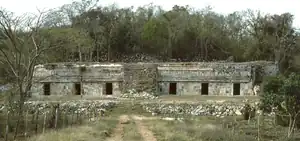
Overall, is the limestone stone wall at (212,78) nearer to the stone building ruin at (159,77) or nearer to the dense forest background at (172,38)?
the stone building ruin at (159,77)

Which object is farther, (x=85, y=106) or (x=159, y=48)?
(x=159, y=48)

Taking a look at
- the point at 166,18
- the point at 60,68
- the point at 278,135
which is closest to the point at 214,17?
the point at 166,18

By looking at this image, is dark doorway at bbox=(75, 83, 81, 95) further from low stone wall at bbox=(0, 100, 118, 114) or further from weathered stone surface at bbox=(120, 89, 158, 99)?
low stone wall at bbox=(0, 100, 118, 114)

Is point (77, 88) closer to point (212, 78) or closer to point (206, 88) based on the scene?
point (206, 88)

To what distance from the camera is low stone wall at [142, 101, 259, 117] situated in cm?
2980

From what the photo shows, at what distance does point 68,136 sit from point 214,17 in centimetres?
4503

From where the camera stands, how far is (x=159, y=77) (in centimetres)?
3881

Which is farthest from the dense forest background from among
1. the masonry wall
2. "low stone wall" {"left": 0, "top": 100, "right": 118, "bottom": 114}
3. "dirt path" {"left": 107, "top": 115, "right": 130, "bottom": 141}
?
"dirt path" {"left": 107, "top": 115, "right": 130, "bottom": 141}

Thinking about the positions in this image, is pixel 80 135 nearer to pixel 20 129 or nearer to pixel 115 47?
pixel 20 129

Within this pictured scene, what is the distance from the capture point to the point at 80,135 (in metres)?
16.8

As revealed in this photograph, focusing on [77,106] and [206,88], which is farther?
[206,88]

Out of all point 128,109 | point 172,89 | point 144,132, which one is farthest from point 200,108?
point 144,132

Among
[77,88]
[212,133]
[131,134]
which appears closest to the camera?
[212,133]

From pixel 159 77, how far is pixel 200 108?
902 centimetres
